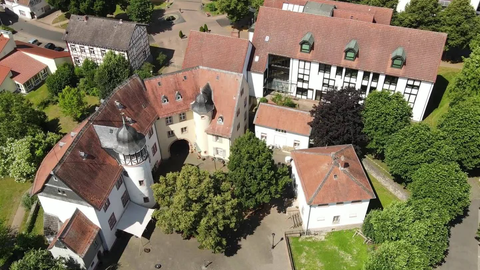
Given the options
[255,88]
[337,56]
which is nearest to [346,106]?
[337,56]

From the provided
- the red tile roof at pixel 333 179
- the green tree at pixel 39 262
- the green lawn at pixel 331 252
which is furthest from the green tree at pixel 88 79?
the green lawn at pixel 331 252

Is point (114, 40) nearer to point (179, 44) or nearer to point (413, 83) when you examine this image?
point (179, 44)

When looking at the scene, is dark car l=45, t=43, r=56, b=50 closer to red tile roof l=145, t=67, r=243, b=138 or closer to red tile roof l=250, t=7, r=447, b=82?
red tile roof l=145, t=67, r=243, b=138

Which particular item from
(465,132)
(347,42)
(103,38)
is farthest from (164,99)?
(465,132)

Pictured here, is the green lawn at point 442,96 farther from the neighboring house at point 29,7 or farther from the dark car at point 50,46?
the neighboring house at point 29,7

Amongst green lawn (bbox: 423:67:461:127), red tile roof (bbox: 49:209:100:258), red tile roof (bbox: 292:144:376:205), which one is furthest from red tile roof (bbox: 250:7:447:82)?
red tile roof (bbox: 49:209:100:258)

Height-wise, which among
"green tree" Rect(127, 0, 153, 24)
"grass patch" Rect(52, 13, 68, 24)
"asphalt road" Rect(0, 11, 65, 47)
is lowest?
"asphalt road" Rect(0, 11, 65, 47)
